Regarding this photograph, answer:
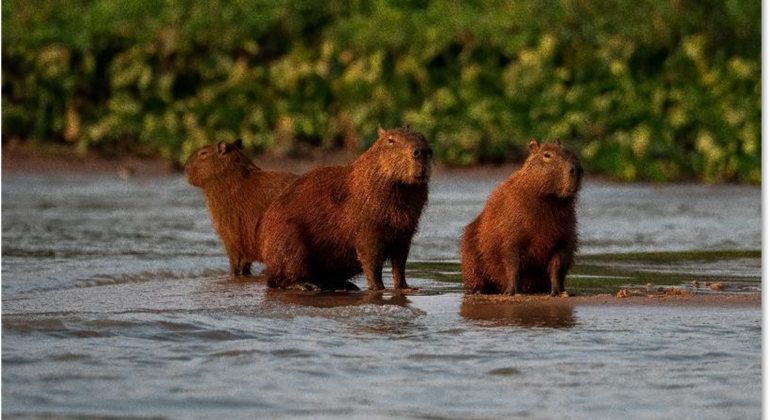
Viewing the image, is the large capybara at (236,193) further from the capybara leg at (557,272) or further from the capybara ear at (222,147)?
the capybara leg at (557,272)

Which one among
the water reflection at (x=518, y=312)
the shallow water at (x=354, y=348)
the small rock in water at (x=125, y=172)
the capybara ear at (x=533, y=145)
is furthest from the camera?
the small rock in water at (x=125, y=172)

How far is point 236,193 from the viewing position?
8.77 meters

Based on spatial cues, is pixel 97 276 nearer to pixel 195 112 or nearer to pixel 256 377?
pixel 256 377

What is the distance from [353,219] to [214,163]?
4.89 feet

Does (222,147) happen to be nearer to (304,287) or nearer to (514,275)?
(304,287)

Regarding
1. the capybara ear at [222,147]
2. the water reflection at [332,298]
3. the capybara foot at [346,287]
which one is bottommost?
the water reflection at [332,298]

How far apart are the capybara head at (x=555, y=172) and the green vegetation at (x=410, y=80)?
7649mm

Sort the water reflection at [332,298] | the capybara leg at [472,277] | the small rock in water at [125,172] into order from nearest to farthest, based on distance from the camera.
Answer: the water reflection at [332,298]
the capybara leg at [472,277]
the small rock in water at [125,172]

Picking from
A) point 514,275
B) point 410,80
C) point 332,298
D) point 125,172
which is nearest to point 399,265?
point 332,298

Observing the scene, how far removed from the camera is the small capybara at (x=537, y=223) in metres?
7.26

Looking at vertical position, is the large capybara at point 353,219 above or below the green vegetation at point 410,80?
below

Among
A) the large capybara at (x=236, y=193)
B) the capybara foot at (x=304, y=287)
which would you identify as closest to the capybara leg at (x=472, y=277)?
the capybara foot at (x=304, y=287)

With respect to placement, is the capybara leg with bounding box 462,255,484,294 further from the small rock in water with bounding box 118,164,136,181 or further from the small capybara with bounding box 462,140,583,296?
the small rock in water with bounding box 118,164,136,181

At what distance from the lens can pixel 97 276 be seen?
851 centimetres
